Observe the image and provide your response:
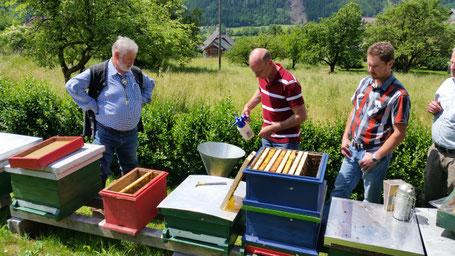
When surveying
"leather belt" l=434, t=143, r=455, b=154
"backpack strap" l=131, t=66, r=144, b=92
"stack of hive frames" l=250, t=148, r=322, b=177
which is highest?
"backpack strap" l=131, t=66, r=144, b=92

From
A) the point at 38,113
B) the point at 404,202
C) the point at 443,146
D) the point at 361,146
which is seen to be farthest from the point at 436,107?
the point at 38,113

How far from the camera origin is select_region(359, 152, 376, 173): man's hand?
116 inches

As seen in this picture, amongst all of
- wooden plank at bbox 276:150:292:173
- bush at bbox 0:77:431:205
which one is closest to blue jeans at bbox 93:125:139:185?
bush at bbox 0:77:431:205

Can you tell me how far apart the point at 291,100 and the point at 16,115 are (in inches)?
200

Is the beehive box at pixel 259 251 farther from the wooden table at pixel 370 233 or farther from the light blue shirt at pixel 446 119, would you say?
the light blue shirt at pixel 446 119

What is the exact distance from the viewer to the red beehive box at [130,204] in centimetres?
270

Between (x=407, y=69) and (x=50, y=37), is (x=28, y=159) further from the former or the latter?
(x=407, y=69)

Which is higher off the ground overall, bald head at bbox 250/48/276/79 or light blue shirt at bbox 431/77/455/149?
bald head at bbox 250/48/276/79

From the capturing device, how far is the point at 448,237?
2.16 m

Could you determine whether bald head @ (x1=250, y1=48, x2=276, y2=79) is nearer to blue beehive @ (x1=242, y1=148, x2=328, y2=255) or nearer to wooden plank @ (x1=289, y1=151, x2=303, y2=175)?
wooden plank @ (x1=289, y1=151, x2=303, y2=175)

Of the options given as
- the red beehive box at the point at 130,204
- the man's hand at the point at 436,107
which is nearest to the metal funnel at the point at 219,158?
the red beehive box at the point at 130,204

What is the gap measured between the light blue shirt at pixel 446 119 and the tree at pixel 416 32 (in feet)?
105

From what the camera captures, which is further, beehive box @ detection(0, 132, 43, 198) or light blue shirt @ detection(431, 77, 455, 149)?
beehive box @ detection(0, 132, 43, 198)

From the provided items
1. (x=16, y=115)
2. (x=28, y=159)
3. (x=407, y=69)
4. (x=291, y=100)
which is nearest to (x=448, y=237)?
(x=291, y=100)
